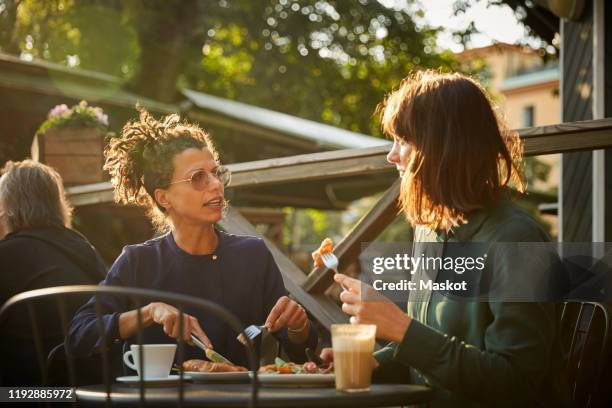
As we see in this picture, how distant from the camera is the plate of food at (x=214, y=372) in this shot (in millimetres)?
2172

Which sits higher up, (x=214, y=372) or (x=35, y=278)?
(x=35, y=278)

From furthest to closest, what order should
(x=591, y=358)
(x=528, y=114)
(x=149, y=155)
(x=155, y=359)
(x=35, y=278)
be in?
(x=528, y=114) < (x=35, y=278) < (x=149, y=155) < (x=591, y=358) < (x=155, y=359)

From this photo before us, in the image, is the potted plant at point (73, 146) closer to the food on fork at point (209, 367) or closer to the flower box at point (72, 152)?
the flower box at point (72, 152)

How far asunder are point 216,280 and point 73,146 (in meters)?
2.86

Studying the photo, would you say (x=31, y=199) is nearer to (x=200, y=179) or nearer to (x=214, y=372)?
(x=200, y=179)

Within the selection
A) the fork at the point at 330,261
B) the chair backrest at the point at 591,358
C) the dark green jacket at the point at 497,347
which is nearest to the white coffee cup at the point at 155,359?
the fork at the point at 330,261

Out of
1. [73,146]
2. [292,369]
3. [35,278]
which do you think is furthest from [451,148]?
[73,146]

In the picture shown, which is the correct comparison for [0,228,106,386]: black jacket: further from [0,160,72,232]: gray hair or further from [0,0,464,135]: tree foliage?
[0,0,464,135]: tree foliage

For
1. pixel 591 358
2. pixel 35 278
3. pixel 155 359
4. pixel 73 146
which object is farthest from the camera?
pixel 73 146

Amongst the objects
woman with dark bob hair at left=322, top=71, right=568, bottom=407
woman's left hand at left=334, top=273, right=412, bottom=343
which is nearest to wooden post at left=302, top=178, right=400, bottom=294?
woman with dark bob hair at left=322, top=71, right=568, bottom=407

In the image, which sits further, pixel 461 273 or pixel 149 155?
pixel 149 155

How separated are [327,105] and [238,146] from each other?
29.0 ft

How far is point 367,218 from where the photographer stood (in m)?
3.67

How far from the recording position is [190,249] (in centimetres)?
288
